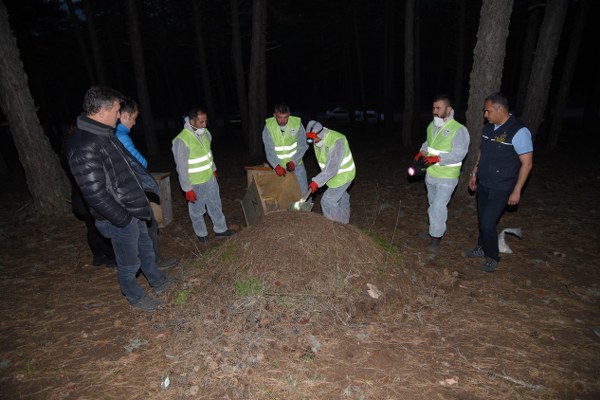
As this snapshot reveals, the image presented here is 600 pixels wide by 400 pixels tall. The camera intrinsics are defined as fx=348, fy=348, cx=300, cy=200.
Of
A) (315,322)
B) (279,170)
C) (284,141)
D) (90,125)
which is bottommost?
(315,322)

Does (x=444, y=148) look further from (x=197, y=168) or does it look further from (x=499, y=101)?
(x=197, y=168)

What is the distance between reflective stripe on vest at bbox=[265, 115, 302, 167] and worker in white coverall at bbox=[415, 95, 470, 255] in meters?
2.15

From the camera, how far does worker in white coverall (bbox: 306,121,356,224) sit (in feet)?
16.6

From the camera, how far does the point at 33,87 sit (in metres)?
23.5

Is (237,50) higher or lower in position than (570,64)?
higher

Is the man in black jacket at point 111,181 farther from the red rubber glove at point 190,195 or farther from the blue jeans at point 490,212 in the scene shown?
the blue jeans at point 490,212

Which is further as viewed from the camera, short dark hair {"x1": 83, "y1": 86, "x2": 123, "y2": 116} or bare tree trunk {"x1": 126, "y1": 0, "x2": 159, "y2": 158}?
bare tree trunk {"x1": 126, "y1": 0, "x2": 159, "y2": 158}

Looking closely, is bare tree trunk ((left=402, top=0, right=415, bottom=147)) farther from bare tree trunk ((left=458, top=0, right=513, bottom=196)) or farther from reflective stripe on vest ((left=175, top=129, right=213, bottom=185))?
reflective stripe on vest ((left=175, top=129, right=213, bottom=185))

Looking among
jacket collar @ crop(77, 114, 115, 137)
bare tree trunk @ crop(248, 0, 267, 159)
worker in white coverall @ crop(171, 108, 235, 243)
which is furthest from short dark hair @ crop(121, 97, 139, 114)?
bare tree trunk @ crop(248, 0, 267, 159)

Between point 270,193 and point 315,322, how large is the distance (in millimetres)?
2510

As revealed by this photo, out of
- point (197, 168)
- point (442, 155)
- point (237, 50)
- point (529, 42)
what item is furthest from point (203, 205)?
point (529, 42)

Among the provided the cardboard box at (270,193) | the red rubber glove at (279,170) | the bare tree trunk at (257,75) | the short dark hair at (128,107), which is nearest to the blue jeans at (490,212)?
the cardboard box at (270,193)

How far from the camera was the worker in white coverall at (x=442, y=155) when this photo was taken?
4719mm

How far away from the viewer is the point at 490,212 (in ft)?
15.1
